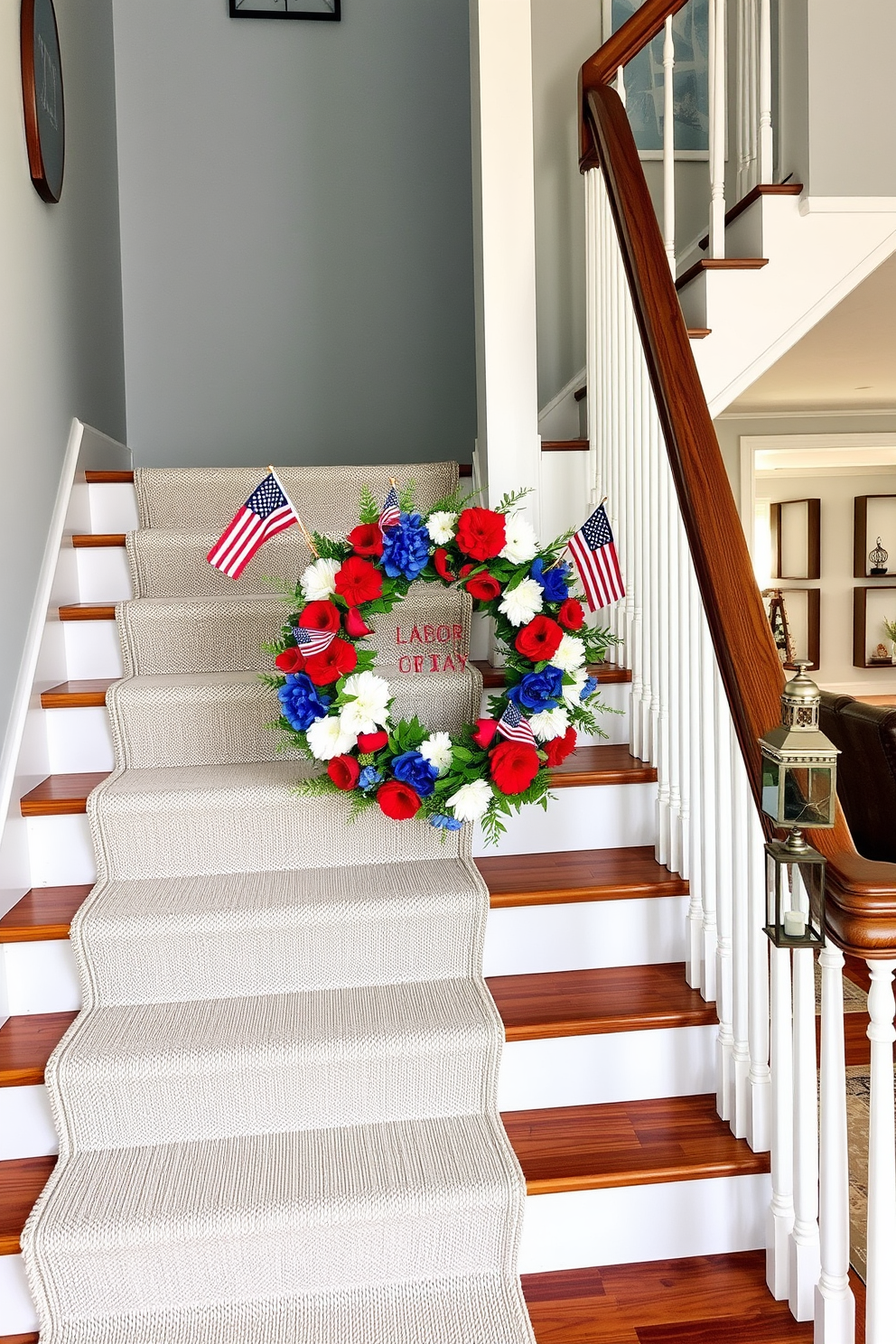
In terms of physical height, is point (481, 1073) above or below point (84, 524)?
below

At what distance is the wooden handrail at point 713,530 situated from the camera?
1179 mm

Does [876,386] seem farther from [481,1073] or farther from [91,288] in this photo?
[481,1073]

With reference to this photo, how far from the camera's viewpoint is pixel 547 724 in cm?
197

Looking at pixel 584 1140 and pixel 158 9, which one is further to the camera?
pixel 158 9

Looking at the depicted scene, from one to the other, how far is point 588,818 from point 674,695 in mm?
424

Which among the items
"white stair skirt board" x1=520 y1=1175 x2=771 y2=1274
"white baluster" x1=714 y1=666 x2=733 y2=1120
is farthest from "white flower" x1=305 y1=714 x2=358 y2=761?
"white stair skirt board" x1=520 y1=1175 x2=771 y2=1274

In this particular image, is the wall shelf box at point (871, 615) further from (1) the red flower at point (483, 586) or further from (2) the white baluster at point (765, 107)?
(1) the red flower at point (483, 586)

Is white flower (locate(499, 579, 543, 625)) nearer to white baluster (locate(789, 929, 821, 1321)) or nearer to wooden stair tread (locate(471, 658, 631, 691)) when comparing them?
wooden stair tread (locate(471, 658, 631, 691))

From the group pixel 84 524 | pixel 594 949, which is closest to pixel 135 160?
pixel 84 524

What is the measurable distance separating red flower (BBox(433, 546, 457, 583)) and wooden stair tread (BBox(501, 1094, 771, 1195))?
39.0 inches

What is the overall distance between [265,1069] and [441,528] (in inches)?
40.1

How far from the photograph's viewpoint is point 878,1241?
4.05 ft

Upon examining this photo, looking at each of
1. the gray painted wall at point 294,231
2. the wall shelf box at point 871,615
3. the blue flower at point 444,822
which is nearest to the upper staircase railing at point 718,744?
the blue flower at point 444,822

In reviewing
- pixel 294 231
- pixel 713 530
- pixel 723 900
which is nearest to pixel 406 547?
pixel 713 530
